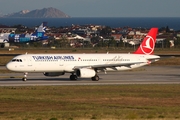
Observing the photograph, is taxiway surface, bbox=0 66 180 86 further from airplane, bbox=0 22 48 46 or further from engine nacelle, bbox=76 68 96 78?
airplane, bbox=0 22 48 46

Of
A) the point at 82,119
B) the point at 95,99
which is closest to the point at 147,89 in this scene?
the point at 95,99

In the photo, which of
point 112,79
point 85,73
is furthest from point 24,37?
point 85,73

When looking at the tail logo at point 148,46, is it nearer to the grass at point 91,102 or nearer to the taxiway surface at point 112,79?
the taxiway surface at point 112,79

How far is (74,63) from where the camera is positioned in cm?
5694

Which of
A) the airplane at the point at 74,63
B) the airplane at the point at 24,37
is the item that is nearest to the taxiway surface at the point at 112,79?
the airplane at the point at 74,63

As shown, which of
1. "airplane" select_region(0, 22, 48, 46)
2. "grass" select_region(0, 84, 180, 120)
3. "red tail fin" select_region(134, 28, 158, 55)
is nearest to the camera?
"grass" select_region(0, 84, 180, 120)

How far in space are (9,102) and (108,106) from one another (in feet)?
23.4

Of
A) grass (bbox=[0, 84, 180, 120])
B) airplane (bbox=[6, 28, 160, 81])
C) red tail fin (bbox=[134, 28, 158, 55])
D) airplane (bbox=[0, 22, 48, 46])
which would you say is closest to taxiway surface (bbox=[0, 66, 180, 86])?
airplane (bbox=[6, 28, 160, 81])

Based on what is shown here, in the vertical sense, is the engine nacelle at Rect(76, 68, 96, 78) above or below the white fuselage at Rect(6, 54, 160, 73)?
below

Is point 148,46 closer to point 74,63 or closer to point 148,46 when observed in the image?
point 148,46

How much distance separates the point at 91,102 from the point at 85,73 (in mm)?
16098

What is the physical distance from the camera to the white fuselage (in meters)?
55.0

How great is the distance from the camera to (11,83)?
2126 inches

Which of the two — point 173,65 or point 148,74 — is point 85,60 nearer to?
point 148,74
